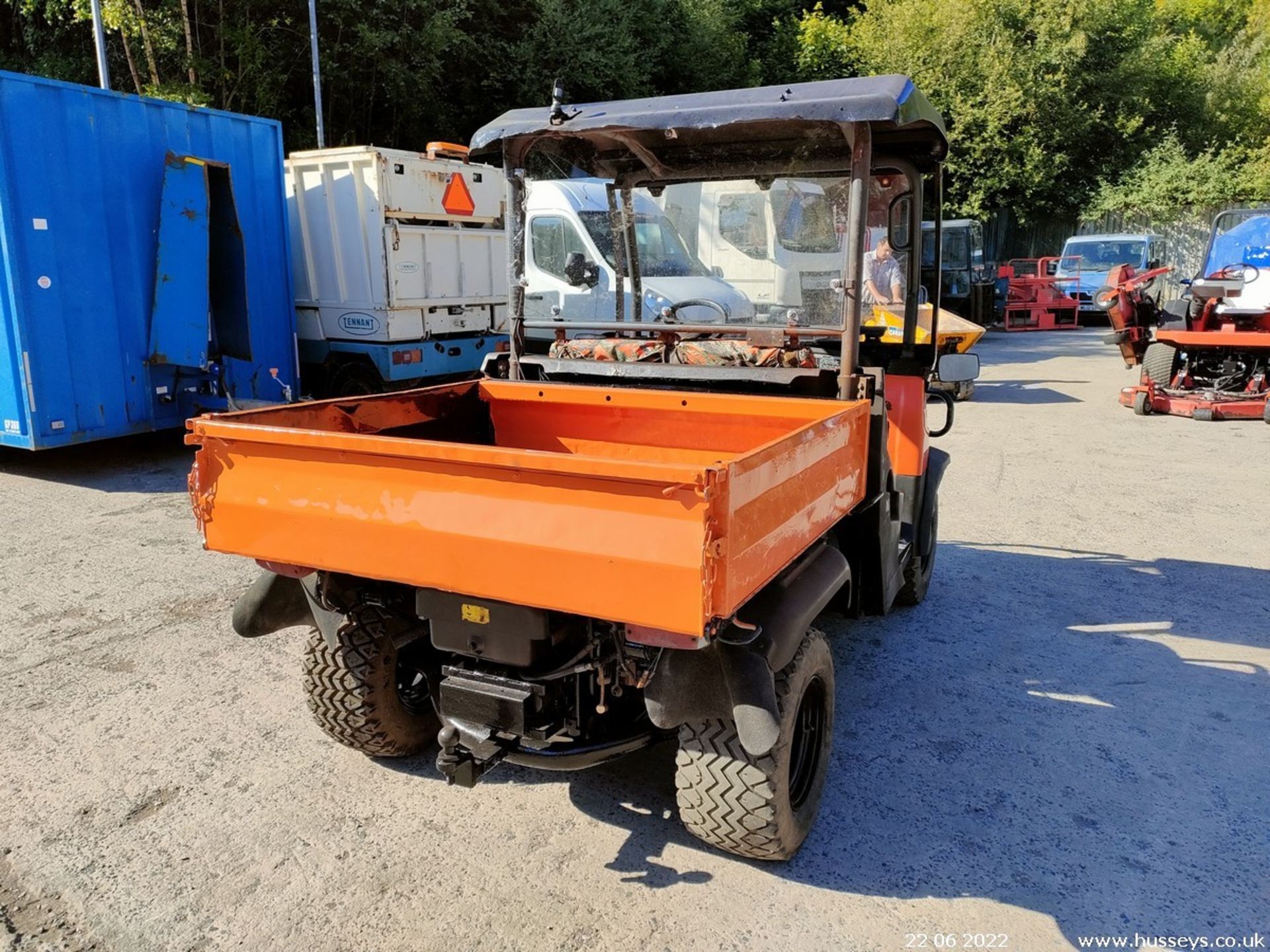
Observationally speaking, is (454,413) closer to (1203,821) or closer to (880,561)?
(880,561)

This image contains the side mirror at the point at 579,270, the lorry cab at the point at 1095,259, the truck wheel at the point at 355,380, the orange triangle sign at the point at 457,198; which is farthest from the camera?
the lorry cab at the point at 1095,259

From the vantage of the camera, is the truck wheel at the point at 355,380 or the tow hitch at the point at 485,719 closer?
the tow hitch at the point at 485,719

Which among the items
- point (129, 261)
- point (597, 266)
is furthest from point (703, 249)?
point (129, 261)

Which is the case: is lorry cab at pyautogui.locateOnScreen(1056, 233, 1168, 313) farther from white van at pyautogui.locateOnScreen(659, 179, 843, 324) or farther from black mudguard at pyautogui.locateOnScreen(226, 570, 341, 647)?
black mudguard at pyautogui.locateOnScreen(226, 570, 341, 647)

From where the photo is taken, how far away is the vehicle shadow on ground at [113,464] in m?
7.44

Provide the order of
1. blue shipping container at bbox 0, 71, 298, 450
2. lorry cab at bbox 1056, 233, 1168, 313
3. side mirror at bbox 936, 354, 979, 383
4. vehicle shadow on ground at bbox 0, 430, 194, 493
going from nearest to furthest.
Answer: side mirror at bbox 936, 354, 979, 383, blue shipping container at bbox 0, 71, 298, 450, vehicle shadow on ground at bbox 0, 430, 194, 493, lorry cab at bbox 1056, 233, 1168, 313

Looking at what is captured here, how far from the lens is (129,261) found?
300 inches

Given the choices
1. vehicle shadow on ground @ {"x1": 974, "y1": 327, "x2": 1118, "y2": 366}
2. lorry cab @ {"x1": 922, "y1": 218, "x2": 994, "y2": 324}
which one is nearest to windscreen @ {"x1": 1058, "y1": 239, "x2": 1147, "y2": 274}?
vehicle shadow on ground @ {"x1": 974, "y1": 327, "x2": 1118, "y2": 366}

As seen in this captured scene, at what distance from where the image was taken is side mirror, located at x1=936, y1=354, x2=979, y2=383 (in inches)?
153

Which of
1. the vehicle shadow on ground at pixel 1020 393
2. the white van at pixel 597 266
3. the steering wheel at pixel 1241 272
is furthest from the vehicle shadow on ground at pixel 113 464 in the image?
the steering wheel at pixel 1241 272

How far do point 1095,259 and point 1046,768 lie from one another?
2033 centimetres

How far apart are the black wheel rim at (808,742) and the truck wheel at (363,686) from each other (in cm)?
138

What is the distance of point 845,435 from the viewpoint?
3064 millimetres

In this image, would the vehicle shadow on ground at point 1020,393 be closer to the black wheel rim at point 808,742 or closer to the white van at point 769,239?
the white van at point 769,239
